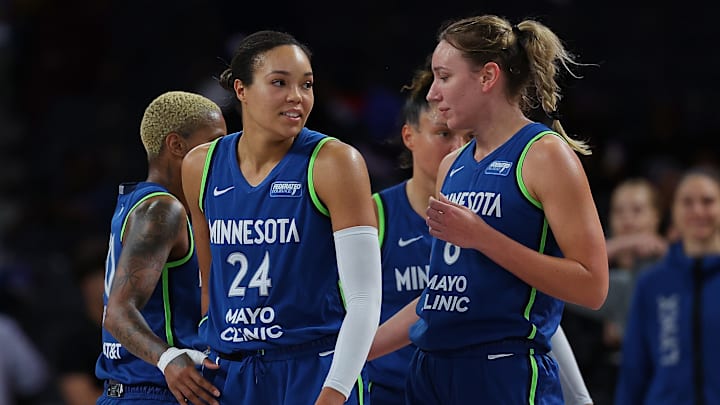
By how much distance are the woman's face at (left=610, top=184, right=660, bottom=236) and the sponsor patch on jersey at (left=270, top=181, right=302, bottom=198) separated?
446cm

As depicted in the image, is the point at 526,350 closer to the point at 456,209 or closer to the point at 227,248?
the point at 456,209

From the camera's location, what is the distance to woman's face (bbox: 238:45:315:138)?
3783 mm

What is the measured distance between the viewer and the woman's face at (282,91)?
3.78 m

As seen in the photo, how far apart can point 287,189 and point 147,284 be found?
2.04 ft

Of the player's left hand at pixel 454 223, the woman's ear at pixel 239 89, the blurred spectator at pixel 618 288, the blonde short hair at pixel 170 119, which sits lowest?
the blurred spectator at pixel 618 288

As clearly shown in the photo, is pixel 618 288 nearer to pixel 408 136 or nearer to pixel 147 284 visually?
pixel 408 136

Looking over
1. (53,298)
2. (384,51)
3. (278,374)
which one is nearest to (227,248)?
(278,374)

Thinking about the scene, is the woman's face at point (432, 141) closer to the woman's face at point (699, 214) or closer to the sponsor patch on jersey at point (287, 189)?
the sponsor patch on jersey at point (287, 189)

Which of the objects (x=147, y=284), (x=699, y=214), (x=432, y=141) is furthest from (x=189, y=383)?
(x=699, y=214)

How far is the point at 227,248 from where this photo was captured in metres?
3.81

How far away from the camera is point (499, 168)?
3.81 meters

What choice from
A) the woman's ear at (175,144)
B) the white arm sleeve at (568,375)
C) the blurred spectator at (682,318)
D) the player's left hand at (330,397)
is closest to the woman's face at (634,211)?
the blurred spectator at (682,318)

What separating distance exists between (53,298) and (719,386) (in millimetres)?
5716

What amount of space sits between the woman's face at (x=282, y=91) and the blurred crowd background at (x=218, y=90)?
6078 millimetres
